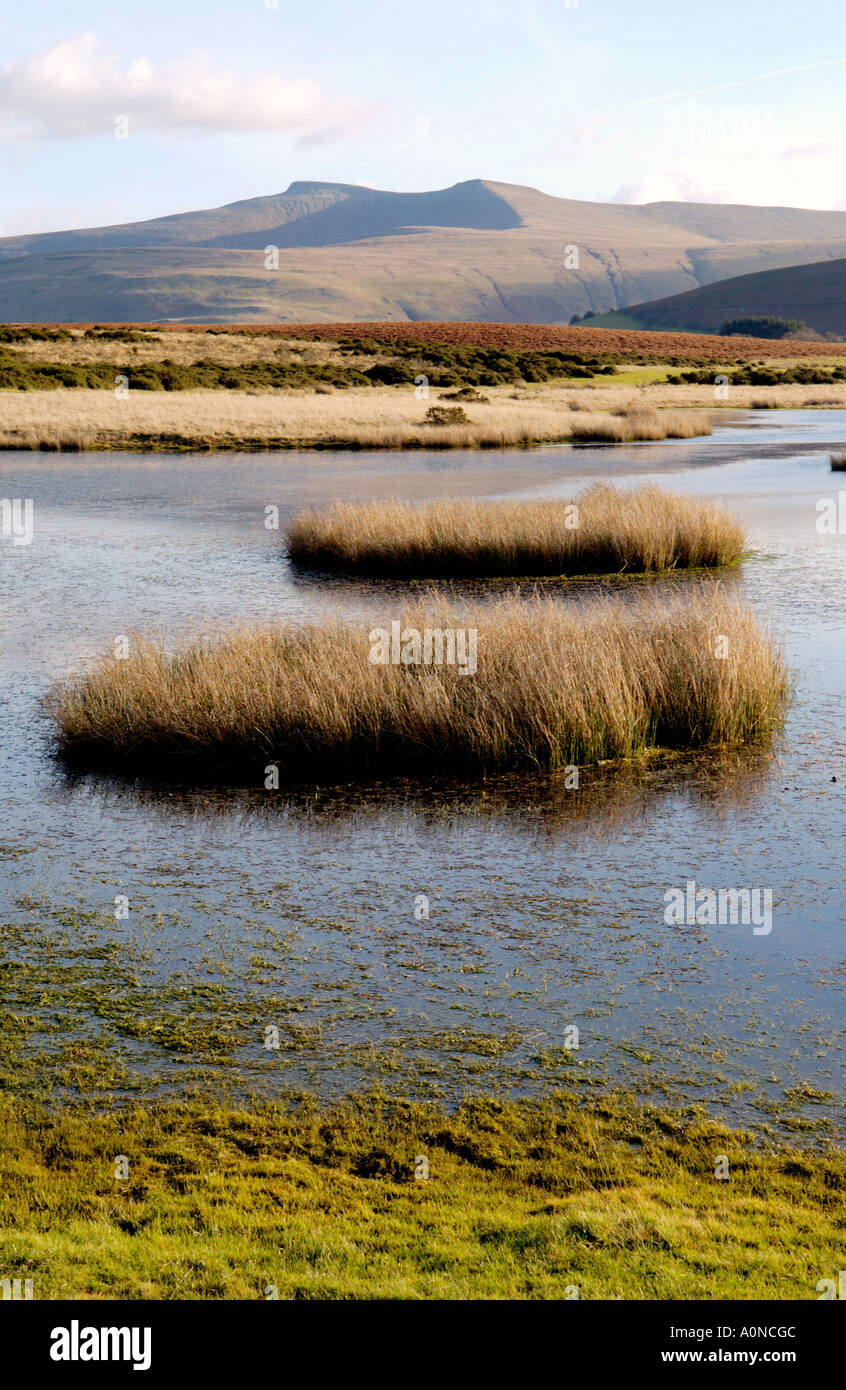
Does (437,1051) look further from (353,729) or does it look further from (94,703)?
(94,703)

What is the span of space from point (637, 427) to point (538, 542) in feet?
93.8

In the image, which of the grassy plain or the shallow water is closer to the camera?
the shallow water

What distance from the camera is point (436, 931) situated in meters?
8.81

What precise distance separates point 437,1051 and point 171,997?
1.76 meters

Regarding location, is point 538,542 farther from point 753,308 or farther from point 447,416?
point 753,308

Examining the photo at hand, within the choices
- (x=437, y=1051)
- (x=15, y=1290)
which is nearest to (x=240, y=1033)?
(x=437, y=1051)

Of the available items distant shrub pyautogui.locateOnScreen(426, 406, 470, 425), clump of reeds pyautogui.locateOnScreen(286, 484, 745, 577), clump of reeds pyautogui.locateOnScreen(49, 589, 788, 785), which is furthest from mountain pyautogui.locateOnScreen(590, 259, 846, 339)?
clump of reeds pyautogui.locateOnScreen(49, 589, 788, 785)

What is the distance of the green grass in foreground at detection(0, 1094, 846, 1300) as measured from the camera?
5039mm

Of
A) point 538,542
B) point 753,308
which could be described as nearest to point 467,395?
point 538,542

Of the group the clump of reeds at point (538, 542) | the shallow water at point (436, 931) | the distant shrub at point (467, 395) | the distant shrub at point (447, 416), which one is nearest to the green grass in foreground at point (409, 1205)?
the shallow water at point (436, 931)

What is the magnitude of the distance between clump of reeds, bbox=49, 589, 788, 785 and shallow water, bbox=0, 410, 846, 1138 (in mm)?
481

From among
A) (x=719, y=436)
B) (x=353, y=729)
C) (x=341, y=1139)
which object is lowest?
(x=341, y=1139)

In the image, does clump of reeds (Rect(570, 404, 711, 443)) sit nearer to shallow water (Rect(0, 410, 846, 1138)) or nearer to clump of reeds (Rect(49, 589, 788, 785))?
shallow water (Rect(0, 410, 846, 1138))
